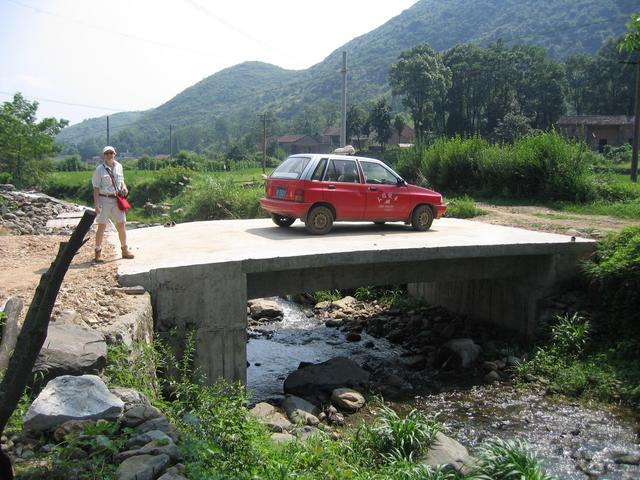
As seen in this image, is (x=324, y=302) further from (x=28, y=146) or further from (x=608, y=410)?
(x=28, y=146)

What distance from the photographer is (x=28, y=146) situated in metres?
39.8

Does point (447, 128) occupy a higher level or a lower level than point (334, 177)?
higher

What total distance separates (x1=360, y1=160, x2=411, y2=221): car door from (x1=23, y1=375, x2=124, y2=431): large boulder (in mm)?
8577

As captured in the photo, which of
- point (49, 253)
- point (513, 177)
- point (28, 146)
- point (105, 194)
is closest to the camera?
point (105, 194)

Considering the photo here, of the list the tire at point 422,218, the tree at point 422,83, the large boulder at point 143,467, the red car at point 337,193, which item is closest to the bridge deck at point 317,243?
the tire at point 422,218

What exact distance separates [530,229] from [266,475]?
40.2ft

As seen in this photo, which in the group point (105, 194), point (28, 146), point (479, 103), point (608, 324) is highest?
point (479, 103)

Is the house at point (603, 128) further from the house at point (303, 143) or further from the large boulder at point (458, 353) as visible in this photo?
the large boulder at point (458, 353)

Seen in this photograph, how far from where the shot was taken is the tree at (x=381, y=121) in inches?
2872

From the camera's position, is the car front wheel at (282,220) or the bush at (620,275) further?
the car front wheel at (282,220)

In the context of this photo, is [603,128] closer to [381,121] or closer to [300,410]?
[381,121]

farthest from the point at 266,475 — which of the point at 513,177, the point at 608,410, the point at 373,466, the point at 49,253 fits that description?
the point at 513,177

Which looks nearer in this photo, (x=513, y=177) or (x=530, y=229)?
(x=530, y=229)

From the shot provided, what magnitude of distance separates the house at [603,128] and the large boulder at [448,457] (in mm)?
56252
